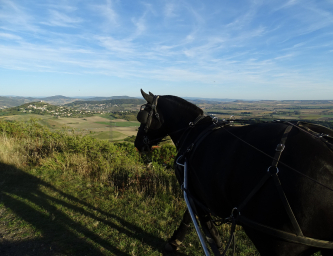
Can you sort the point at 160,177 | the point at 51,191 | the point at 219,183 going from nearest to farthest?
the point at 219,183 → the point at 51,191 → the point at 160,177

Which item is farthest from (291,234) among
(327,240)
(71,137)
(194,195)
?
(71,137)

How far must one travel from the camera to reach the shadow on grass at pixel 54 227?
3.06m

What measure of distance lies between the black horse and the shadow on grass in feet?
6.57

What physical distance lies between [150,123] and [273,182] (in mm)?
2116

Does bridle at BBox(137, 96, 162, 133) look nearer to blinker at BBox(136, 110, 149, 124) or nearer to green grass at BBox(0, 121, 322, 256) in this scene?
blinker at BBox(136, 110, 149, 124)

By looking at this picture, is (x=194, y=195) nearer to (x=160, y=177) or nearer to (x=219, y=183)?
(x=219, y=183)

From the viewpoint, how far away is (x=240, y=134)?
6.63 ft

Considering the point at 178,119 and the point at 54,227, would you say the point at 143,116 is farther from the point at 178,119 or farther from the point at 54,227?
the point at 54,227

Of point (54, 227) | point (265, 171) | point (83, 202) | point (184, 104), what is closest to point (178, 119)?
point (184, 104)

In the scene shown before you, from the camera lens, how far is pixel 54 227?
359 cm

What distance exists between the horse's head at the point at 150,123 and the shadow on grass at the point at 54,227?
1.77m

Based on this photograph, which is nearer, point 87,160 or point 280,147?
point 280,147

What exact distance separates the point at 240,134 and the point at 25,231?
4171 millimetres

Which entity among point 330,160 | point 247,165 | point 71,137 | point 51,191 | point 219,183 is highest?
point 330,160
